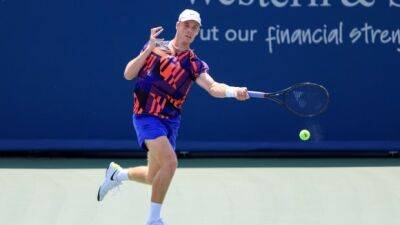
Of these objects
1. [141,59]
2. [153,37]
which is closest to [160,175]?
[141,59]

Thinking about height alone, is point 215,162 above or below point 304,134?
below

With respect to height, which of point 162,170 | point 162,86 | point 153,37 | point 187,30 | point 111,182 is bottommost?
point 111,182

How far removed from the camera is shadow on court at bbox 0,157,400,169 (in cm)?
739

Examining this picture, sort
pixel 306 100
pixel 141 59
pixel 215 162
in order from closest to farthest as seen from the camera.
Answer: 1. pixel 141 59
2. pixel 306 100
3. pixel 215 162

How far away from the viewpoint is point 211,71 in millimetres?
7574

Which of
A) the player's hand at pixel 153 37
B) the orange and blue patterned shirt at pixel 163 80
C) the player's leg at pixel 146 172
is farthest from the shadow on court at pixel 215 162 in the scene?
the player's hand at pixel 153 37

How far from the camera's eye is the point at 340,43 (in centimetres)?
764

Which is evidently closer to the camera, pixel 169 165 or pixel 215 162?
pixel 169 165

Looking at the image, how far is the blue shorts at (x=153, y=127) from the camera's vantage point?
4.94 m

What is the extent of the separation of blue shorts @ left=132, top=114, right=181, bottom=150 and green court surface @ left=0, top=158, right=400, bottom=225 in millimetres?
567

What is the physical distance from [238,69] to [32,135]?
1.90m

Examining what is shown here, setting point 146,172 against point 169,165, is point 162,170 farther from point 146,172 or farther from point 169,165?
point 146,172

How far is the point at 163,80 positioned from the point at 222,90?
0.37 meters

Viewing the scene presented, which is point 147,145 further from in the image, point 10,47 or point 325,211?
point 10,47
